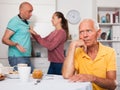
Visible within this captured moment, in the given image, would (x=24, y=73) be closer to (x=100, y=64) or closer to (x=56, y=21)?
(x=100, y=64)

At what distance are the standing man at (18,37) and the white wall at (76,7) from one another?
1481mm

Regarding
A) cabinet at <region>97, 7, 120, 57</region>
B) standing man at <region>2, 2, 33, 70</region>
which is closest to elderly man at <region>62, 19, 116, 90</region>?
standing man at <region>2, 2, 33, 70</region>

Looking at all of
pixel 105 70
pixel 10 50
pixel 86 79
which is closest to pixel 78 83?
pixel 86 79

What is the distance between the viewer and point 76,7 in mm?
5023

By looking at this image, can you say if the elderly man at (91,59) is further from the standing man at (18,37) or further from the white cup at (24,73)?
the standing man at (18,37)

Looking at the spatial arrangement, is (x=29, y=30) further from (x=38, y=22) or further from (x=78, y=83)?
(x=78, y=83)

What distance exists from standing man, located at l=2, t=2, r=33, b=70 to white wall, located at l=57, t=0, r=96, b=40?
1.48m

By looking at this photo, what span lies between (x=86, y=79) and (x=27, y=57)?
1.89m

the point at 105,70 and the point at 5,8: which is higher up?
the point at 5,8

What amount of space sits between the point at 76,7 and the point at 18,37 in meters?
1.92

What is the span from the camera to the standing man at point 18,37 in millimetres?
3387

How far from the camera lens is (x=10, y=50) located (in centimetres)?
353

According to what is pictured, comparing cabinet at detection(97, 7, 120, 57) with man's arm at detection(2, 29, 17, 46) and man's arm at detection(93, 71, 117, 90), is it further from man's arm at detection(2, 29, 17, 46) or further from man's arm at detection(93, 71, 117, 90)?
man's arm at detection(93, 71, 117, 90)

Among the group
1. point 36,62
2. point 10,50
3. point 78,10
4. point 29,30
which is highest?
point 78,10
